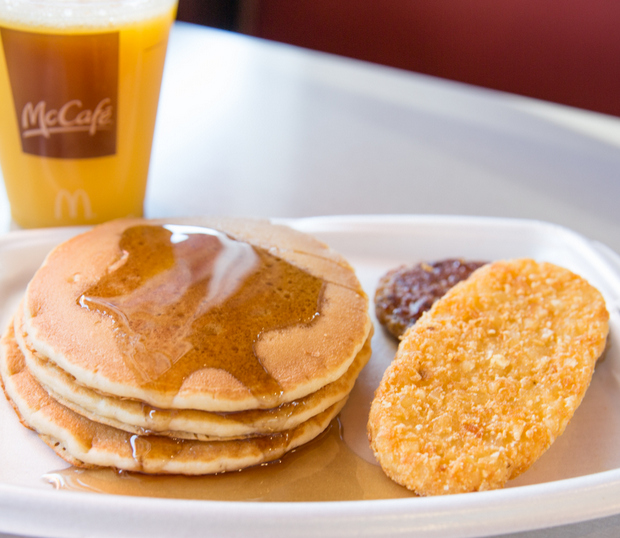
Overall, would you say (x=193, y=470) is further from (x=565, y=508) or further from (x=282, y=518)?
(x=565, y=508)

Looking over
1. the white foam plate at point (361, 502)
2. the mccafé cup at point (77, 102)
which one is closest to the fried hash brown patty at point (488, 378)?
the white foam plate at point (361, 502)

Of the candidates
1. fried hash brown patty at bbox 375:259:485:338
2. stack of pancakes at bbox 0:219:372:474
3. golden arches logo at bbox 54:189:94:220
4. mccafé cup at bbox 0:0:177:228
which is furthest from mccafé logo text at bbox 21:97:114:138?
fried hash brown patty at bbox 375:259:485:338

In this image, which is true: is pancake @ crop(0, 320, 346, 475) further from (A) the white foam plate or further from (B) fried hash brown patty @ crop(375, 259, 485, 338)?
(B) fried hash brown patty @ crop(375, 259, 485, 338)

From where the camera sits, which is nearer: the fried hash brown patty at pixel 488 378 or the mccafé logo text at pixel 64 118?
the fried hash brown patty at pixel 488 378

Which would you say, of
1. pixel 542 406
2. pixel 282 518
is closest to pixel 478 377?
pixel 542 406

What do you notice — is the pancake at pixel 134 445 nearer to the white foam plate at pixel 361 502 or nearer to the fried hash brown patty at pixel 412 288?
the white foam plate at pixel 361 502
